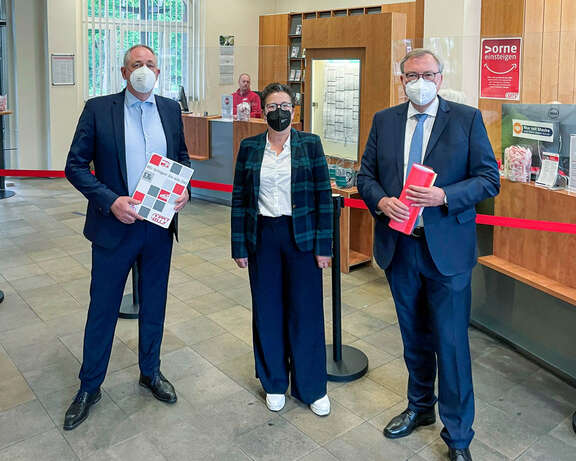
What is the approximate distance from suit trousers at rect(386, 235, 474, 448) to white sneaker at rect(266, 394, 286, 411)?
2.63ft

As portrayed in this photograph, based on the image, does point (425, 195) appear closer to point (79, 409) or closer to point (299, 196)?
point (299, 196)

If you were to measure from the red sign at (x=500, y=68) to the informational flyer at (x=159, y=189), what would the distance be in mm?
2298

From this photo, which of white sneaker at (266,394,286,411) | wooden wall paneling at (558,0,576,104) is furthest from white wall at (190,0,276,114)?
white sneaker at (266,394,286,411)

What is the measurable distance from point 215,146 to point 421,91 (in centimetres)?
569

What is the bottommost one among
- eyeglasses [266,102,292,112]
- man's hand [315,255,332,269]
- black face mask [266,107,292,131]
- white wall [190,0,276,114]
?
man's hand [315,255,332,269]

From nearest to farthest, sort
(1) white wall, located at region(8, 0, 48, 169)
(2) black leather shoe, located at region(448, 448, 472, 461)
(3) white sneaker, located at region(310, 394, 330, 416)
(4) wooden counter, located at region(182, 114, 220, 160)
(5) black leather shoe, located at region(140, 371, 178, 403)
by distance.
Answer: (2) black leather shoe, located at region(448, 448, 472, 461) → (3) white sneaker, located at region(310, 394, 330, 416) → (5) black leather shoe, located at region(140, 371, 178, 403) → (4) wooden counter, located at region(182, 114, 220, 160) → (1) white wall, located at region(8, 0, 48, 169)

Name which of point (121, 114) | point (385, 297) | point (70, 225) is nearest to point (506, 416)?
point (385, 297)

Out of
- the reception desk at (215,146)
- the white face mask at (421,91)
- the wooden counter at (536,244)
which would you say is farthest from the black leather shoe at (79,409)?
the reception desk at (215,146)

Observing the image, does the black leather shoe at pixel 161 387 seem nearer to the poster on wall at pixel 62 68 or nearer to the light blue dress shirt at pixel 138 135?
the light blue dress shirt at pixel 138 135

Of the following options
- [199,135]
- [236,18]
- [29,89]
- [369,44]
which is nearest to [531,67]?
[369,44]

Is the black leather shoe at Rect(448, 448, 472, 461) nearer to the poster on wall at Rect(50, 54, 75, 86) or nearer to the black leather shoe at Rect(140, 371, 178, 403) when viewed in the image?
the black leather shoe at Rect(140, 371, 178, 403)

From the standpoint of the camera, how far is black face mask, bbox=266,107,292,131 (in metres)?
2.81

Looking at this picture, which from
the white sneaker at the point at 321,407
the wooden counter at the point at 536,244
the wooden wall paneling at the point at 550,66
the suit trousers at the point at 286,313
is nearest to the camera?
the suit trousers at the point at 286,313

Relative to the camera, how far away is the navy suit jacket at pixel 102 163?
9.32ft
